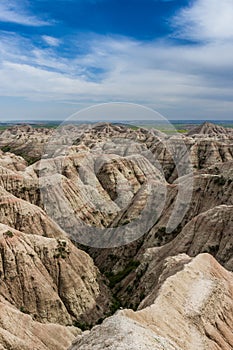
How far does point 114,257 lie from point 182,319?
112ft

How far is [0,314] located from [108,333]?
1396 cm

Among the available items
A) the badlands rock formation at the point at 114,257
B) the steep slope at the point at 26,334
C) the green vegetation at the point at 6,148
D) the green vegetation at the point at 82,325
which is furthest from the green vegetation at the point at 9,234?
the green vegetation at the point at 6,148

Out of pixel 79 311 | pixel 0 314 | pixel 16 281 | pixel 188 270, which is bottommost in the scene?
pixel 79 311

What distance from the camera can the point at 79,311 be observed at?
147 feet

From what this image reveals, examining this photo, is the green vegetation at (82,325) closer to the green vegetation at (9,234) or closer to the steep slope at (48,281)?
the steep slope at (48,281)

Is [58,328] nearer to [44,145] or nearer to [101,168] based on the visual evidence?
[101,168]

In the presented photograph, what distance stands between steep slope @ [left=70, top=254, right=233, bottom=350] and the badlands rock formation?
0.28 ft

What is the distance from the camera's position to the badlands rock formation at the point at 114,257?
26.2 m

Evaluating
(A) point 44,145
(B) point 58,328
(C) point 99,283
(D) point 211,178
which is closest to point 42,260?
(C) point 99,283

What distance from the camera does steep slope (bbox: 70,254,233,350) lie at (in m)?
18.3

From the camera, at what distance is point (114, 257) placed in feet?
197

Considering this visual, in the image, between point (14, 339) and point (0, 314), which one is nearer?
point (14, 339)

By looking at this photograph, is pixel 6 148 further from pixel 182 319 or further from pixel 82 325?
pixel 182 319

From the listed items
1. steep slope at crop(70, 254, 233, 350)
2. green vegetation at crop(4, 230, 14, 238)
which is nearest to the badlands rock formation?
steep slope at crop(70, 254, 233, 350)
